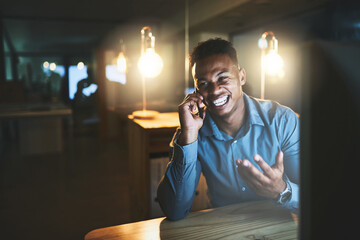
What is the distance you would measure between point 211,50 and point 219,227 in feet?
2.07

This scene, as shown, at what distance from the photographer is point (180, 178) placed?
0.99 metres

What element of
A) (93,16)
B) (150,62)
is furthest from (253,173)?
(93,16)

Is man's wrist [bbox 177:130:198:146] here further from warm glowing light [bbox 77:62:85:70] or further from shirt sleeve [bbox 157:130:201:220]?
warm glowing light [bbox 77:62:85:70]

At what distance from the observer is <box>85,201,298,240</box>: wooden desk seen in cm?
67

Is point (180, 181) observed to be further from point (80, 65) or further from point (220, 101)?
point (80, 65)

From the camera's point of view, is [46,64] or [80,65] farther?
[80,65]

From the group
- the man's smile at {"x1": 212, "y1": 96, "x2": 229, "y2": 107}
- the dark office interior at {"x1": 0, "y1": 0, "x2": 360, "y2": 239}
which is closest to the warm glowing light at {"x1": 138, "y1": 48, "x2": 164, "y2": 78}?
the dark office interior at {"x1": 0, "y1": 0, "x2": 360, "y2": 239}

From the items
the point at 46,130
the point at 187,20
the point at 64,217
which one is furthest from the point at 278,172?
the point at 187,20

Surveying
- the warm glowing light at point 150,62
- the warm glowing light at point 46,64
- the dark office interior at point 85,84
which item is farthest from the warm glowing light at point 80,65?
the warm glowing light at point 150,62

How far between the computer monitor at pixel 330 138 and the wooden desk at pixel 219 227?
42 cm

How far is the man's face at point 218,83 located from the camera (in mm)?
1074

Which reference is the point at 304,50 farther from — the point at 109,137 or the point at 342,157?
the point at 109,137

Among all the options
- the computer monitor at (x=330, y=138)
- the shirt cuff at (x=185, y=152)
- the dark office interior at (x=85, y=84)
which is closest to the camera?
the computer monitor at (x=330, y=138)

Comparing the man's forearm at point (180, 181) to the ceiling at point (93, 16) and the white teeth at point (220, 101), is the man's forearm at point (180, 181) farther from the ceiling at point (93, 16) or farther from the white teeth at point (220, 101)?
the ceiling at point (93, 16)
